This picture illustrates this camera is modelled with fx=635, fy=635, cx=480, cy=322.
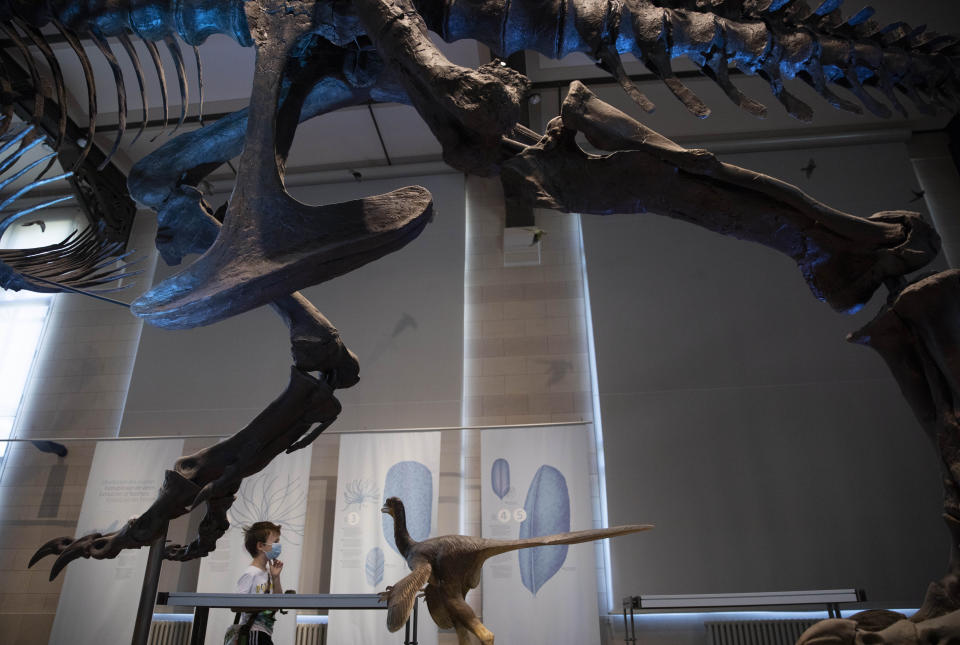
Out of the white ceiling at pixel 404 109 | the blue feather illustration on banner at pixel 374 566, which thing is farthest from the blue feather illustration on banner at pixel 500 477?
the white ceiling at pixel 404 109

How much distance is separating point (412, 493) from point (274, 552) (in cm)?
136

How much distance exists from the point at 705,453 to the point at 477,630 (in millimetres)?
4523

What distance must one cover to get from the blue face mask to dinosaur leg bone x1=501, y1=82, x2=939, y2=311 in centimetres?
491

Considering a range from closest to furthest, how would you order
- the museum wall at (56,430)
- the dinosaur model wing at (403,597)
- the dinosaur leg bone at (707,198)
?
1. the dinosaur leg bone at (707,198)
2. the dinosaur model wing at (403,597)
3. the museum wall at (56,430)

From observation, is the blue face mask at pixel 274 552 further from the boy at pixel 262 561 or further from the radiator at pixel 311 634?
the radiator at pixel 311 634

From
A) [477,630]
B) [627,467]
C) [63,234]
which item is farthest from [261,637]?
[63,234]

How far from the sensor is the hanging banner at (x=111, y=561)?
586 centimetres

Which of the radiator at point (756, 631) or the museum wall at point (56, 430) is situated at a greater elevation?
the museum wall at point (56, 430)

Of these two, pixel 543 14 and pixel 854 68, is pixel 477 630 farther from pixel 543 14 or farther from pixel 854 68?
pixel 854 68

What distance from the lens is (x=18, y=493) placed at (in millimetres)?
7367

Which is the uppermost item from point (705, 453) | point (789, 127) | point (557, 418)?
point (789, 127)

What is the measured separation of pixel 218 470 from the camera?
2586mm

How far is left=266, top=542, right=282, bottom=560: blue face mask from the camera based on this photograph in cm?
576

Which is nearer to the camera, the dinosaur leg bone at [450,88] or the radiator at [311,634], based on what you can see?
the dinosaur leg bone at [450,88]
